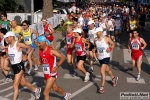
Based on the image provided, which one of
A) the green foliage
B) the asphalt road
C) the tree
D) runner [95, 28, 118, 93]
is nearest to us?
the asphalt road

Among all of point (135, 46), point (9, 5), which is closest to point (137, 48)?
point (135, 46)

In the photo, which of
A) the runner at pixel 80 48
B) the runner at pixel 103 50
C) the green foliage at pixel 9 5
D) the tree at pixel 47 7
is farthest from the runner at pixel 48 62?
the green foliage at pixel 9 5

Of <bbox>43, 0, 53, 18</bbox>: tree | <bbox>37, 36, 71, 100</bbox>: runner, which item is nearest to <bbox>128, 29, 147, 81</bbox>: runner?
<bbox>37, 36, 71, 100</bbox>: runner

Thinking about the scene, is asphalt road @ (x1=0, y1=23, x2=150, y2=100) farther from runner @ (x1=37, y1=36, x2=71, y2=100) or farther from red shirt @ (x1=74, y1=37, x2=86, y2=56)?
runner @ (x1=37, y1=36, x2=71, y2=100)

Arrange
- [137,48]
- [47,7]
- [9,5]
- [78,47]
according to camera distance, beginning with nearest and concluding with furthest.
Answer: [78,47], [137,48], [47,7], [9,5]

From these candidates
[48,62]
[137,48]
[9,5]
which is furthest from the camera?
[9,5]

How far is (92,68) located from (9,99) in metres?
3.80

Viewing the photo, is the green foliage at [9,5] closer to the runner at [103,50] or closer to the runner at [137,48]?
the runner at [137,48]

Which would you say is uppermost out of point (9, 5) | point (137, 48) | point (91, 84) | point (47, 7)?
point (47, 7)

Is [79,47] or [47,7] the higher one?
[47,7]

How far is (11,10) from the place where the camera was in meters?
30.3

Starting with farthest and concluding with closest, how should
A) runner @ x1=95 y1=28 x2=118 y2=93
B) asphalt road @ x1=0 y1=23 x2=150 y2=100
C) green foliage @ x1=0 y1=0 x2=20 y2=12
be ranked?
green foliage @ x1=0 y1=0 x2=20 y2=12, runner @ x1=95 y1=28 x2=118 y2=93, asphalt road @ x1=0 y1=23 x2=150 y2=100

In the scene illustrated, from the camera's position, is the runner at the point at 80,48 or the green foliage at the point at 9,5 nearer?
the runner at the point at 80,48

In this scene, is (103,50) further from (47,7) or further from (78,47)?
(47,7)
